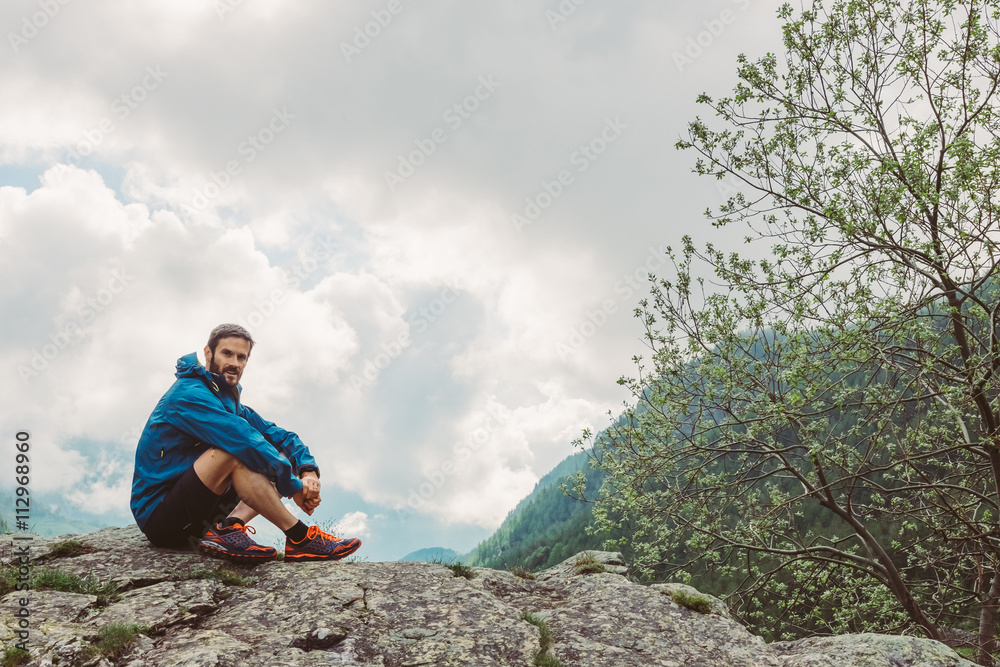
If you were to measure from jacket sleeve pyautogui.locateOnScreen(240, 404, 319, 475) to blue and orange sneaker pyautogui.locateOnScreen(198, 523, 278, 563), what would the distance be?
870 mm

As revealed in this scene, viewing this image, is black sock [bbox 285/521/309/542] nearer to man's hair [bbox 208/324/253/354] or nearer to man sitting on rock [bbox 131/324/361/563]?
man sitting on rock [bbox 131/324/361/563]

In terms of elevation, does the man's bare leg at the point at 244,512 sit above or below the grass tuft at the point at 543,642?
above

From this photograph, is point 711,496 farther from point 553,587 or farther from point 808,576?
point 553,587

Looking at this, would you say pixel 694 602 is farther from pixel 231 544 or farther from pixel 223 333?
pixel 223 333

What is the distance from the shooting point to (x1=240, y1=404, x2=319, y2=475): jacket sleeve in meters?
6.71

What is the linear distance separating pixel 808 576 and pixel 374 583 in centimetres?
1069

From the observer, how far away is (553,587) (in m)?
7.07

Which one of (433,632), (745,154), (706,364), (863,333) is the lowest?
(433,632)

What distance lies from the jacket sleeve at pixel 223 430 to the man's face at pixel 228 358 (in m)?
0.44

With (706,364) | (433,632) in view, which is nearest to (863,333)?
(706,364)

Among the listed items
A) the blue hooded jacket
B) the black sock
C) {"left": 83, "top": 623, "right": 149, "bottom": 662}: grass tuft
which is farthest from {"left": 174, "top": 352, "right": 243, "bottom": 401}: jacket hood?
{"left": 83, "top": 623, "right": 149, "bottom": 662}: grass tuft

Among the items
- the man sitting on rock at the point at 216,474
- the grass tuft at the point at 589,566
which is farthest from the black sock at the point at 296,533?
the grass tuft at the point at 589,566

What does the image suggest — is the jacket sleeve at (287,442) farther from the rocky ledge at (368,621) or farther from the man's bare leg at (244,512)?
the rocky ledge at (368,621)

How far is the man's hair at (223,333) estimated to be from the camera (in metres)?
6.50
